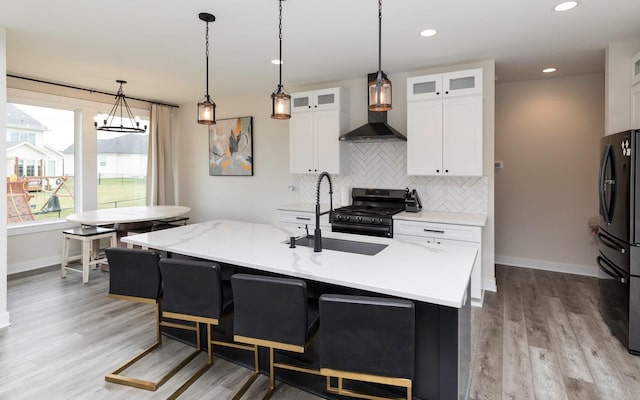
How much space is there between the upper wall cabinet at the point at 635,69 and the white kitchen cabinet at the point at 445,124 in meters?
1.28

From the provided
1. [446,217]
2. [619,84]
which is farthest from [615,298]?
[619,84]

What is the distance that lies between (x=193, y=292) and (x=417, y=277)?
1323mm

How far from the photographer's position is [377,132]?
4133 millimetres

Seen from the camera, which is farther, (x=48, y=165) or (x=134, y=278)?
(x=48, y=165)

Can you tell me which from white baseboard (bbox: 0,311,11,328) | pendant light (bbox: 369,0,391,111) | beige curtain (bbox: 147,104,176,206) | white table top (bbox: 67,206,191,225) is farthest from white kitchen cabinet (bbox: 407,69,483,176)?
beige curtain (bbox: 147,104,176,206)

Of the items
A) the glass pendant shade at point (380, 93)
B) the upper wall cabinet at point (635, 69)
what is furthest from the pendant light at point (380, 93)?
the upper wall cabinet at point (635, 69)

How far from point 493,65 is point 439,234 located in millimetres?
1964

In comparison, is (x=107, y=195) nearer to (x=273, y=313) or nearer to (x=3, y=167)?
(x=3, y=167)

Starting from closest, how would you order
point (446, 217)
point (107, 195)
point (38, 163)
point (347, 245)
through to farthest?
point (347, 245) → point (446, 217) → point (38, 163) → point (107, 195)

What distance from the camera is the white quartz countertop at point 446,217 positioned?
12.0 feet

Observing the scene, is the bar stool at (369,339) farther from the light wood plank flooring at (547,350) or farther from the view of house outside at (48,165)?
the view of house outside at (48,165)

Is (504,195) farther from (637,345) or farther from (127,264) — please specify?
(127,264)

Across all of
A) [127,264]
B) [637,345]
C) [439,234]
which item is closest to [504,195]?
[439,234]

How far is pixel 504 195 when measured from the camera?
5262 mm
